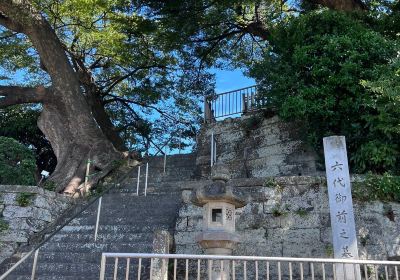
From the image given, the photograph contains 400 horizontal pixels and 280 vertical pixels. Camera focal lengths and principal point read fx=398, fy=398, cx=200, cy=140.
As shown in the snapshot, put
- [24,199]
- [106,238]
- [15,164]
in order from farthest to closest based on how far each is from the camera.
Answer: [15,164]
[24,199]
[106,238]

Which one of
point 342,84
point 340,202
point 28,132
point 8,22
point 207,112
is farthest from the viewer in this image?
point 28,132

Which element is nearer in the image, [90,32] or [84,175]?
[84,175]

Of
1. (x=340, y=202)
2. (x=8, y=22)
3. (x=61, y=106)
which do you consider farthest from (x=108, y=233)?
(x=8, y=22)

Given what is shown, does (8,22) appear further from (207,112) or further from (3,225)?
(3,225)

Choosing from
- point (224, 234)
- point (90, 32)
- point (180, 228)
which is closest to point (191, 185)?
point (180, 228)

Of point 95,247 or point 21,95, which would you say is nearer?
point 95,247

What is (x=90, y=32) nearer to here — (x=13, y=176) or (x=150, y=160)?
(x=150, y=160)

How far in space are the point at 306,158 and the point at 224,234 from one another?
5342mm

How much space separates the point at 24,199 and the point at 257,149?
624 cm

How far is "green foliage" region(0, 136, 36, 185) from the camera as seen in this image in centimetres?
929

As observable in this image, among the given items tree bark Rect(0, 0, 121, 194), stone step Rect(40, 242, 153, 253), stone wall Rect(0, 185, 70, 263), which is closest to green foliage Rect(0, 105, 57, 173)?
tree bark Rect(0, 0, 121, 194)

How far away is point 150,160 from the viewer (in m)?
13.4

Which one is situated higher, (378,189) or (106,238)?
(378,189)

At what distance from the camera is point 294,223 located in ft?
23.2
